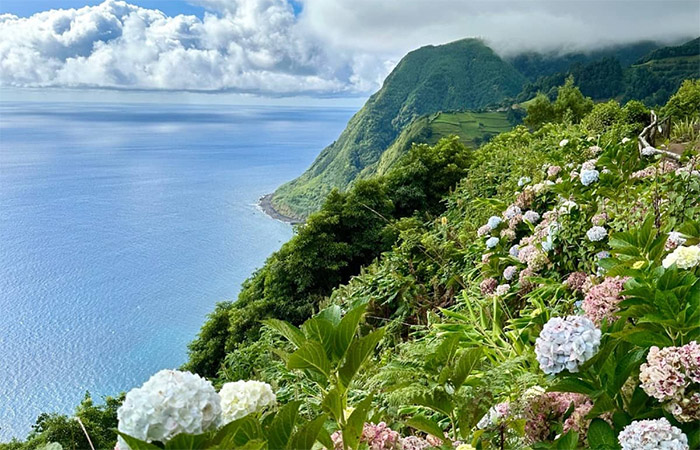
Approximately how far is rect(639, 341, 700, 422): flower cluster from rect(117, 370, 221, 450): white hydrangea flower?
2.27 feet

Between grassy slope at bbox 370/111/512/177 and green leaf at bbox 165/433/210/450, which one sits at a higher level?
green leaf at bbox 165/433/210/450

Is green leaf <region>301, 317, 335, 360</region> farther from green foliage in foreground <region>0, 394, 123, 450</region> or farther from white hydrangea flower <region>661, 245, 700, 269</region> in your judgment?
green foliage in foreground <region>0, 394, 123, 450</region>

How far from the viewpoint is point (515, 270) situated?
2.57 meters

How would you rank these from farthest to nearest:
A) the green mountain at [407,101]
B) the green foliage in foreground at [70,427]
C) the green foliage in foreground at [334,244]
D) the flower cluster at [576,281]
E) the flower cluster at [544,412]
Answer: the green mountain at [407,101], the green foliage in foreground at [334,244], the green foliage in foreground at [70,427], the flower cluster at [576,281], the flower cluster at [544,412]

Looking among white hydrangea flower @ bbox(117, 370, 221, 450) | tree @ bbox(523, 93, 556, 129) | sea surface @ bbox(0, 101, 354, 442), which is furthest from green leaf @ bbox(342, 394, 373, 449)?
sea surface @ bbox(0, 101, 354, 442)

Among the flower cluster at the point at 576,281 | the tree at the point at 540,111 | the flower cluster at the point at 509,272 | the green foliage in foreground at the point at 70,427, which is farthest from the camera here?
the tree at the point at 540,111

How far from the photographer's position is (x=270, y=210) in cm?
4806

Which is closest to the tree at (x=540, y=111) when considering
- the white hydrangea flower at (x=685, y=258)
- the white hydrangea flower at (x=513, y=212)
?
the white hydrangea flower at (x=513, y=212)

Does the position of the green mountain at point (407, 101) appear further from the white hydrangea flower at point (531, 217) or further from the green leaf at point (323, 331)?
the green leaf at point (323, 331)

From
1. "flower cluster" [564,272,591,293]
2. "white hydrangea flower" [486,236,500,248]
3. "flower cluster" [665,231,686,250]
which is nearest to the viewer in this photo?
"flower cluster" [665,231,686,250]

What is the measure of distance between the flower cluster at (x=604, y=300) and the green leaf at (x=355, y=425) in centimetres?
78

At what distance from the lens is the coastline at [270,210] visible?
145ft

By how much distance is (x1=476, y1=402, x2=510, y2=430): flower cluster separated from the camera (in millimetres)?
1013

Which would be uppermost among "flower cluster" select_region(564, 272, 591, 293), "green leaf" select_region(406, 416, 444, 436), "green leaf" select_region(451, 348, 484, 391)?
"green leaf" select_region(451, 348, 484, 391)
